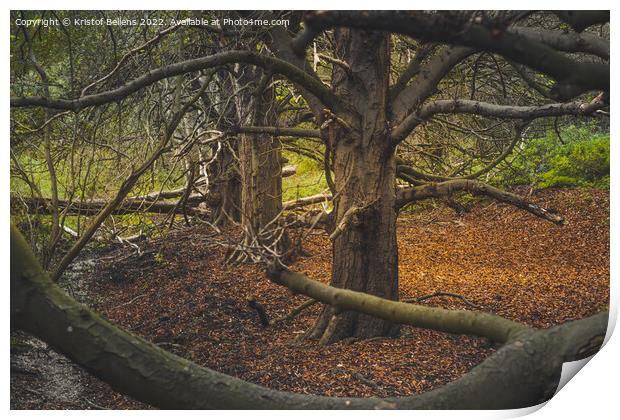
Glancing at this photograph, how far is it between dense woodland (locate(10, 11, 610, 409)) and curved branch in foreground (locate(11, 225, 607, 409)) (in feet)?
1.29

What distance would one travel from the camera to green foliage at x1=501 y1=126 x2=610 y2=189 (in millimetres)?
3719

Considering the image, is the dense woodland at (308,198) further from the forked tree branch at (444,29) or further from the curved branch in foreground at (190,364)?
the forked tree branch at (444,29)

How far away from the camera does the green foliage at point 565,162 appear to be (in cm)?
372

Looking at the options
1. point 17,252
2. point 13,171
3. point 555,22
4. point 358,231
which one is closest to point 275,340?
point 358,231

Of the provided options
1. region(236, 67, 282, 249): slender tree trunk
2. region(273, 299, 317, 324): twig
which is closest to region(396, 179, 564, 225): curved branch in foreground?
region(273, 299, 317, 324): twig

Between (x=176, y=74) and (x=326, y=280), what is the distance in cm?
146

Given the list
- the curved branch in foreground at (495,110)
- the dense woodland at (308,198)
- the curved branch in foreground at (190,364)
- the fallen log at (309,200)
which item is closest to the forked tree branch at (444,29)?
the curved branch in foreground at (190,364)

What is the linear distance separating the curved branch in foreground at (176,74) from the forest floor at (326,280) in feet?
2.69

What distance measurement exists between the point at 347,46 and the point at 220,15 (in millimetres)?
780

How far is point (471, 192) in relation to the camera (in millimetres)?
3918

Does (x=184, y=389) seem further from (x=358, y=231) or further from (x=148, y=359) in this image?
(x=358, y=231)

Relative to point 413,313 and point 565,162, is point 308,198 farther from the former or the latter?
point 413,313

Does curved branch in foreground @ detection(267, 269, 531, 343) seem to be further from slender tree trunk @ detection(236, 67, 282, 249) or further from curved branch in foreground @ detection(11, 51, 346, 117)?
slender tree trunk @ detection(236, 67, 282, 249)

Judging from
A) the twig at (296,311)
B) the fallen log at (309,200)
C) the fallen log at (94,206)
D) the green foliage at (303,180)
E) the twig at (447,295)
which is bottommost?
the twig at (296,311)
